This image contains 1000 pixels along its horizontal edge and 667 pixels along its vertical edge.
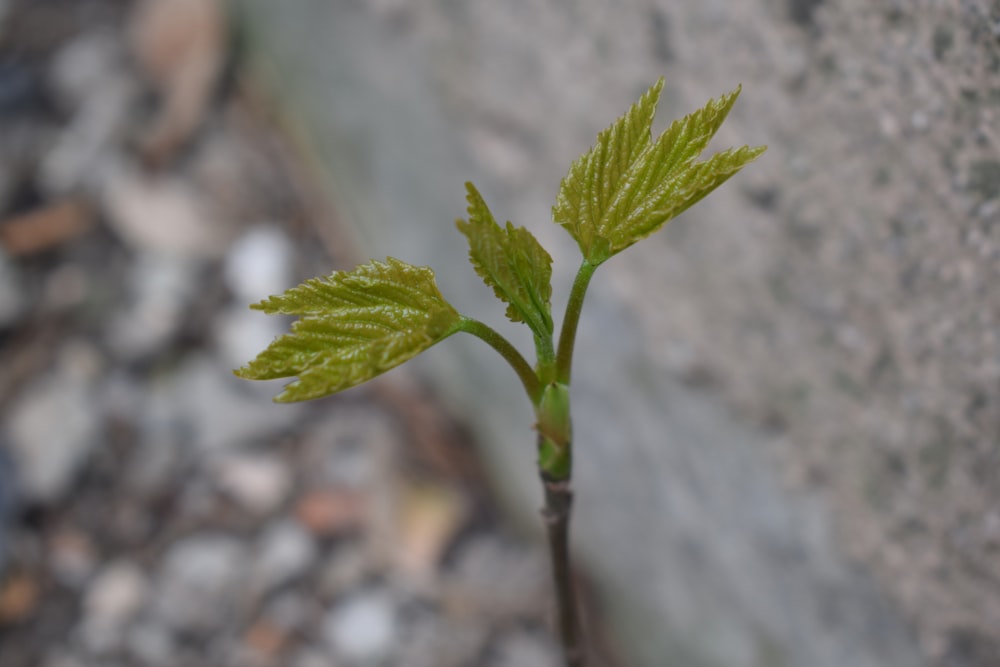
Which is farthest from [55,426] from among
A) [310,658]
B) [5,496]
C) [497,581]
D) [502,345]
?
[502,345]

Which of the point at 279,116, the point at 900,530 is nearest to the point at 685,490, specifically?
the point at 900,530

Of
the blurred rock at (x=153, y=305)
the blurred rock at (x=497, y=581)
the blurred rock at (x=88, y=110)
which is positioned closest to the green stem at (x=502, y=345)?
the blurred rock at (x=497, y=581)

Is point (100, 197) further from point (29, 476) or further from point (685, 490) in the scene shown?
point (685, 490)

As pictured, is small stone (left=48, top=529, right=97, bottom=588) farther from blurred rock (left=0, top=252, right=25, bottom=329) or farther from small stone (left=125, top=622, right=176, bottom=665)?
blurred rock (left=0, top=252, right=25, bottom=329)

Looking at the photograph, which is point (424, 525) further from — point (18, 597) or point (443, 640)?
point (18, 597)

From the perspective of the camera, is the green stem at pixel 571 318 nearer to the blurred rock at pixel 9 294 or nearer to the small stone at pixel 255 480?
the small stone at pixel 255 480
